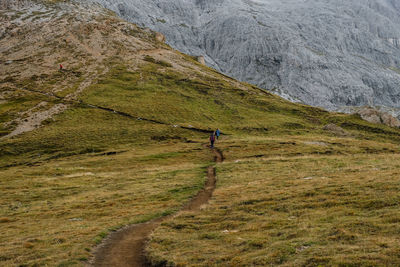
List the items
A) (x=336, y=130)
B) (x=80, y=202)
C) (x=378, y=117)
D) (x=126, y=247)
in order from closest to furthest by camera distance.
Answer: (x=126, y=247) < (x=80, y=202) < (x=336, y=130) < (x=378, y=117)

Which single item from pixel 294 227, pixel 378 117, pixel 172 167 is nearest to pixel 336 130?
Result: pixel 378 117

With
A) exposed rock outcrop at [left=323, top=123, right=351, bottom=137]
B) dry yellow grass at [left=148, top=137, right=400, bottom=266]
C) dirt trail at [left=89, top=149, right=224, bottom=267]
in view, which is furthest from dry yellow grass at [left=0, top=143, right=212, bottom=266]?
exposed rock outcrop at [left=323, top=123, right=351, bottom=137]

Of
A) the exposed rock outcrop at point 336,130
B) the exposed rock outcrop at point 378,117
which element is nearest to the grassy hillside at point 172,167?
the exposed rock outcrop at point 336,130

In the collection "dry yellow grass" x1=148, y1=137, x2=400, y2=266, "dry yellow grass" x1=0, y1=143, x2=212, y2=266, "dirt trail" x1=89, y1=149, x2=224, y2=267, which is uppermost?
"dry yellow grass" x1=148, y1=137, x2=400, y2=266

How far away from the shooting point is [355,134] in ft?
352

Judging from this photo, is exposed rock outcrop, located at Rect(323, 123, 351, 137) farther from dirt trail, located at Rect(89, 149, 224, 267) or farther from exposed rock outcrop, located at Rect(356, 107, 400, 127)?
dirt trail, located at Rect(89, 149, 224, 267)

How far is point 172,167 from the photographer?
54.8m

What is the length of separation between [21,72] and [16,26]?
70.7 meters

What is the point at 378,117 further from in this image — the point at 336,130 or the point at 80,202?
the point at 80,202

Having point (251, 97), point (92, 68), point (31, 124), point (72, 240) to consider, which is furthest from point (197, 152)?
point (92, 68)

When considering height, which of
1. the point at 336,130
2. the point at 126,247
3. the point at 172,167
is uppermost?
the point at 126,247

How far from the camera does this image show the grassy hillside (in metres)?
17.7

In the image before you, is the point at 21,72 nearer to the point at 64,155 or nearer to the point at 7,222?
the point at 64,155

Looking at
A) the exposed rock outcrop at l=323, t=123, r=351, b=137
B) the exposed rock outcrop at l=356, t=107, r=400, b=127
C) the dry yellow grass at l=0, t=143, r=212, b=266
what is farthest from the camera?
the exposed rock outcrop at l=356, t=107, r=400, b=127
